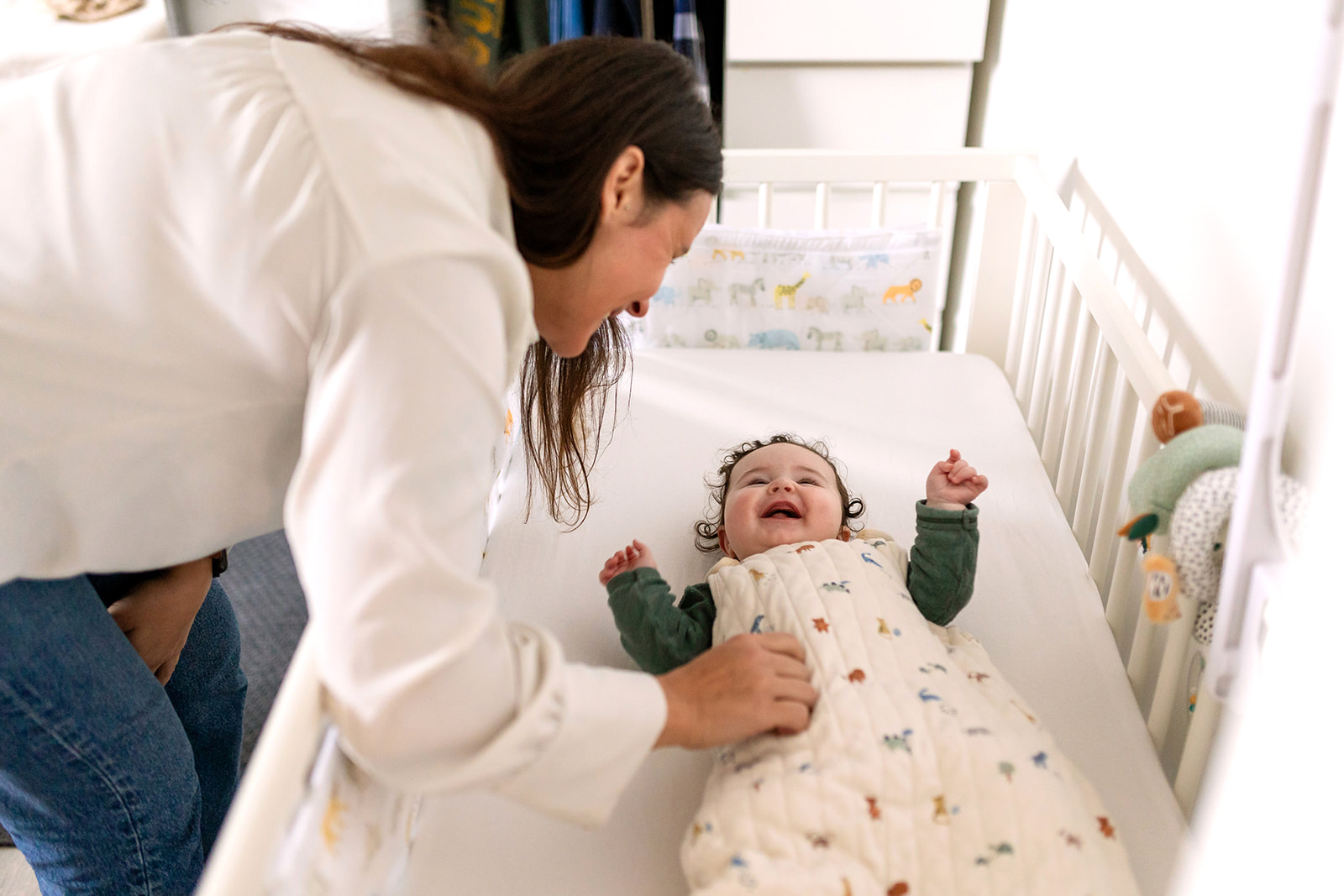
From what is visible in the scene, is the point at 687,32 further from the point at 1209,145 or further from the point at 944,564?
the point at 944,564

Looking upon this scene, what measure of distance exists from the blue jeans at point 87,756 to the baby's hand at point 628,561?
1.57 ft

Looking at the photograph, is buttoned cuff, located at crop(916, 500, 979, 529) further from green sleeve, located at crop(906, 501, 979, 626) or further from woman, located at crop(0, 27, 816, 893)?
woman, located at crop(0, 27, 816, 893)

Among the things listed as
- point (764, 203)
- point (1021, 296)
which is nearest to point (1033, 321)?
point (1021, 296)

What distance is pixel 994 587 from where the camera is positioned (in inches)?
49.3

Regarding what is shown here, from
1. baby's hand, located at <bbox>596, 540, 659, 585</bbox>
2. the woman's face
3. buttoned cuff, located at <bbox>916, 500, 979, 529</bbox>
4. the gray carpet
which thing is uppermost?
the woman's face

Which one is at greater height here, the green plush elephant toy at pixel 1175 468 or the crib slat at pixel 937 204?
the green plush elephant toy at pixel 1175 468

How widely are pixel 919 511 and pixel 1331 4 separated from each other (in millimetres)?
737

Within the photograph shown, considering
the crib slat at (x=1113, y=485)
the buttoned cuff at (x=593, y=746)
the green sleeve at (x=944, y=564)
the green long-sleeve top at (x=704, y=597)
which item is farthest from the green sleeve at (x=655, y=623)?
the crib slat at (x=1113, y=485)

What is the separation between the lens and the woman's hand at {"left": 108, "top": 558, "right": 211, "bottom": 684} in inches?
36.4

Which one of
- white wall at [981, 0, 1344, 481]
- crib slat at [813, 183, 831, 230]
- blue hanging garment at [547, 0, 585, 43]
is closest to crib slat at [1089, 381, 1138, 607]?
white wall at [981, 0, 1344, 481]

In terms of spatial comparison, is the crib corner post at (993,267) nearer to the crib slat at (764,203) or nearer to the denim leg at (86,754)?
the crib slat at (764,203)

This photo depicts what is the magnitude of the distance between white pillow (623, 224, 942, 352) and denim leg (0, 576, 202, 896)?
3.81 feet

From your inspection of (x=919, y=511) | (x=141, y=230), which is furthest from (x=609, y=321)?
(x=141, y=230)

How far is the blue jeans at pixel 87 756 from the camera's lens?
2.52 ft
